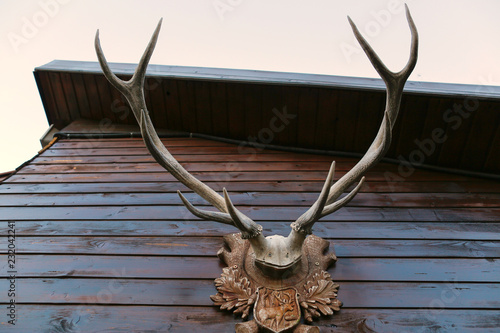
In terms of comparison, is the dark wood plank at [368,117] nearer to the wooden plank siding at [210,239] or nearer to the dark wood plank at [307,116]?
the wooden plank siding at [210,239]

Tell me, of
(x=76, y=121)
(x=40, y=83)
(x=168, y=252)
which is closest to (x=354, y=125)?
(x=168, y=252)

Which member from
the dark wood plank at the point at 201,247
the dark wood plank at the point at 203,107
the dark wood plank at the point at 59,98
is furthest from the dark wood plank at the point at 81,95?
the dark wood plank at the point at 201,247

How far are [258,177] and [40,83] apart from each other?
93.9 inches

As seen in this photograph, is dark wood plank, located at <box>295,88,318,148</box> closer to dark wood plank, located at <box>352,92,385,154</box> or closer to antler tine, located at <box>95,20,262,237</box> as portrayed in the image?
dark wood plank, located at <box>352,92,385,154</box>

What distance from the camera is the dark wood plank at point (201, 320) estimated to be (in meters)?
1.73

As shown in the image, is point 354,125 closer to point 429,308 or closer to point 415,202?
point 415,202

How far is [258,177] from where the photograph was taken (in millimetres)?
2885

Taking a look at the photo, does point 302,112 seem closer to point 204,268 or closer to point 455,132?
point 455,132

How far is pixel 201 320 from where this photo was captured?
1767 mm

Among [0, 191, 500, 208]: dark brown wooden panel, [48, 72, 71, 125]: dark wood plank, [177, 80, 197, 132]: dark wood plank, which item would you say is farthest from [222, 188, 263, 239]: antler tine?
[48, 72, 71, 125]: dark wood plank

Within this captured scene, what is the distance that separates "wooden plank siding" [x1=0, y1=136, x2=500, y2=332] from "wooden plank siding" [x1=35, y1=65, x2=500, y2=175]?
0.06 m

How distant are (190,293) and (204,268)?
183mm

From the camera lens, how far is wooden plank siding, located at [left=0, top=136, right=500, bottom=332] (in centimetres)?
180

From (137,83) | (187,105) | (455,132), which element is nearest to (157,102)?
(187,105)
